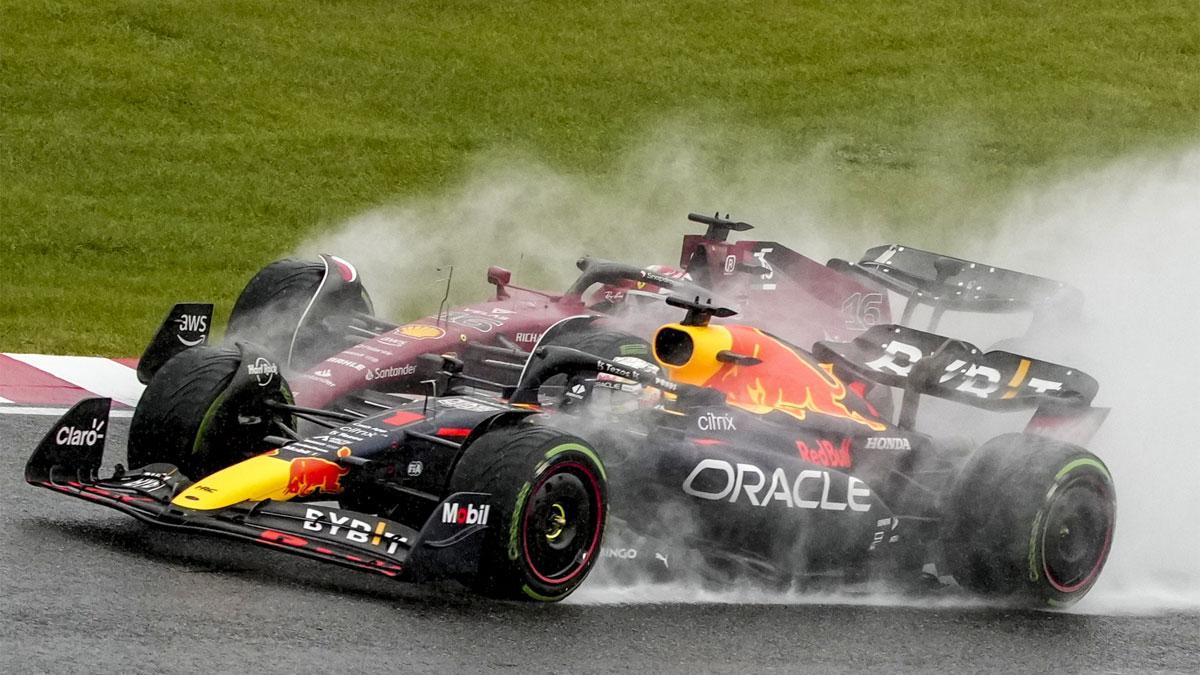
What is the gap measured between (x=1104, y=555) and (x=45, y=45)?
15.9 m

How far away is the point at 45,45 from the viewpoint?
67.5 feet

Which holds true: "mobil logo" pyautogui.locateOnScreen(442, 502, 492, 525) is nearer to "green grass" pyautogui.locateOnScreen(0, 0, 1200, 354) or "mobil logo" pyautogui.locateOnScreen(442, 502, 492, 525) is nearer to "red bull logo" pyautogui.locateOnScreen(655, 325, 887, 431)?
"red bull logo" pyautogui.locateOnScreen(655, 325, 887, 431)

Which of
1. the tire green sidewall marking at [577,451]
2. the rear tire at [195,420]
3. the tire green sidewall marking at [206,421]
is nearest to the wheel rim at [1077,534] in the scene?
the tire green sidewall marking at [577,451]

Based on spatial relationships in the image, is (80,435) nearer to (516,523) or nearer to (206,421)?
(206,421)

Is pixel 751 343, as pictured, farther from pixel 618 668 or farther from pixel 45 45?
pixel 45 45

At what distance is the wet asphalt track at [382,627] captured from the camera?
5746 mm

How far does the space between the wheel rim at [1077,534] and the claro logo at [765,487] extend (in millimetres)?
802

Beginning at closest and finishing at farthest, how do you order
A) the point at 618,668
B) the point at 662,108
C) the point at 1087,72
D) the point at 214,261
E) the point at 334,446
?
the point at 618,668 → the point at 334,446 → the point at 214,261 → the point at 662,108 → the point at 1087,72

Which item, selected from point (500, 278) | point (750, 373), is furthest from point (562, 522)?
point (500, 278)

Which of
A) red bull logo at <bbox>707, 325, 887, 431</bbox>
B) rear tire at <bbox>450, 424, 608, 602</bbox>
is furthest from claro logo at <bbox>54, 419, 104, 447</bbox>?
red bull logo at <bbox>707, 325, 887, 431</bbox>

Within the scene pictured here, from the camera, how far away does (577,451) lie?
6.64m

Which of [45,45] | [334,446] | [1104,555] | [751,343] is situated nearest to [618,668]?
[334,446]

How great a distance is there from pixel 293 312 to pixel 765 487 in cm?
381

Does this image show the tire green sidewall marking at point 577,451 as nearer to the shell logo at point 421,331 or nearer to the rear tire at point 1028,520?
the rear tire at point 1028,520
